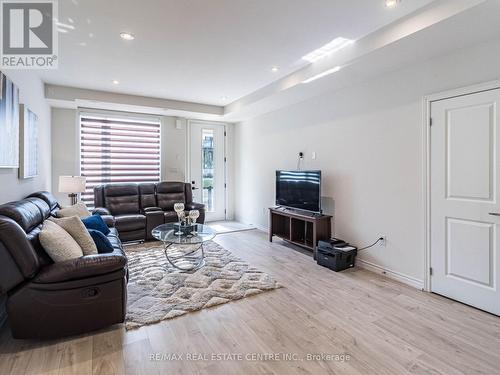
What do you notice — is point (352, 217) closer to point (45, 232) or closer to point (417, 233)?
point (417, 233)

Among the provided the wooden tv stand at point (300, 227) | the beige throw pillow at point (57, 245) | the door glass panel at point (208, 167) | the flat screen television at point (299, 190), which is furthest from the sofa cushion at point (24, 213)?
the door glass panel at point (208, 167)

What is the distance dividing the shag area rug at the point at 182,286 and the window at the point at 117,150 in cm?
233

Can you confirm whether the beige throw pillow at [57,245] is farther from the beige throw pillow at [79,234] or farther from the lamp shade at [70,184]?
the lamp shade at [70,184]

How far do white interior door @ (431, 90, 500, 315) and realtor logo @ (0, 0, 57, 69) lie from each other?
12.6ft

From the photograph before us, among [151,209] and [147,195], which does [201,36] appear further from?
[147,195]

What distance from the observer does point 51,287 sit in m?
1.98

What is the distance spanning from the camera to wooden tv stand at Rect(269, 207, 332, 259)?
3.99 meters

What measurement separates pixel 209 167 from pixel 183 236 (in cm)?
344

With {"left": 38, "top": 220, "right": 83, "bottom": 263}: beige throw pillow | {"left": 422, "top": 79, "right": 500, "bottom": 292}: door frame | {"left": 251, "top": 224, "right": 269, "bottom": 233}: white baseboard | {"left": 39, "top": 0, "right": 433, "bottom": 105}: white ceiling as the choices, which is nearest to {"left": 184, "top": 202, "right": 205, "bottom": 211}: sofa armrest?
{"left": 251, "top": 224, "right": 269, "bottom": 233}: white baseboard

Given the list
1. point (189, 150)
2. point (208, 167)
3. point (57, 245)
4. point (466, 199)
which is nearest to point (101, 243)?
point (57, 245)

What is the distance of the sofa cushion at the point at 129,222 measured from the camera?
4.49m

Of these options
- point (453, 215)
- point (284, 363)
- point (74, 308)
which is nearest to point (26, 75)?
point (74, 308)

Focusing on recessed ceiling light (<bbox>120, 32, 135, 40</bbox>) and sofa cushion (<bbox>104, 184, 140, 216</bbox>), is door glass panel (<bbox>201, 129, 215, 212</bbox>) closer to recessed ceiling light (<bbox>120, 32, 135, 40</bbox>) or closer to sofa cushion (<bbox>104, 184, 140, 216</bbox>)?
sofa cushion (<bbox>104, 184, 140, 216</bbox>)

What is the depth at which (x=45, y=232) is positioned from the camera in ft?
6.95
